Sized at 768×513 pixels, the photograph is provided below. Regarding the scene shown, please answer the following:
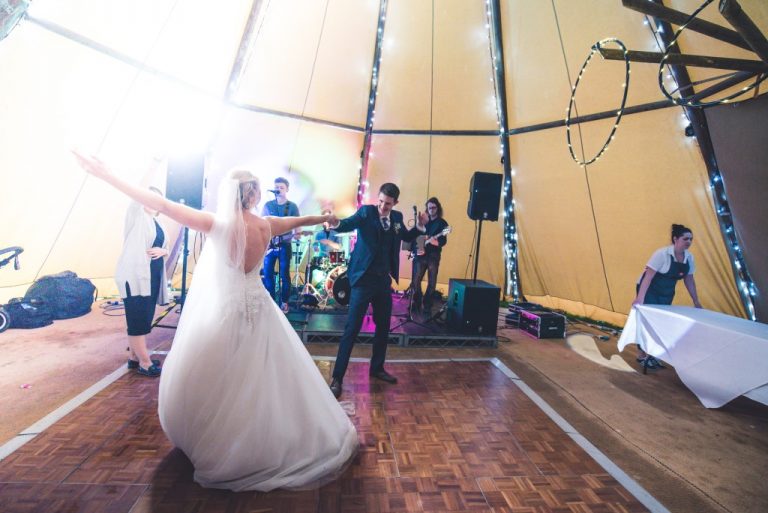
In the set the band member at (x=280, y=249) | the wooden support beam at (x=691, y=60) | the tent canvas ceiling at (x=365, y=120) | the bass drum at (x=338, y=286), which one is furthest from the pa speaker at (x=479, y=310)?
the wooden support beam at (x=691, y=60)

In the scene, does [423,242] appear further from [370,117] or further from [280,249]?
[370,117]

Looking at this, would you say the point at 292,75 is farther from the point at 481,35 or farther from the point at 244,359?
the point at 244,359

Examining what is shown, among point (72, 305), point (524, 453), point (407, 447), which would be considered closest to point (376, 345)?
point (407, 447)

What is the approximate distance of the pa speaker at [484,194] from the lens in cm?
456

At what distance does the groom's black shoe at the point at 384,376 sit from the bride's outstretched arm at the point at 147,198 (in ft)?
6.89

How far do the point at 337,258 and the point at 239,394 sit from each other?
4361mm

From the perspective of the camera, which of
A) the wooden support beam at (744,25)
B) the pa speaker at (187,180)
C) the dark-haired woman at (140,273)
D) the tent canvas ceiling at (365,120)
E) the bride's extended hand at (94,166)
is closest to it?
the bride's extended hand at (94,166)

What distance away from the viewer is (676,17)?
227cm

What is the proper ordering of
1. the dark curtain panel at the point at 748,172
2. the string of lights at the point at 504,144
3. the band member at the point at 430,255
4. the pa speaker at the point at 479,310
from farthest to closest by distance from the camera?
the string of lights at the point at 504,144, the band member at the point at 430,255, the pa speaker at the point at 479,310, the dark curtain panel at the point at 748,172

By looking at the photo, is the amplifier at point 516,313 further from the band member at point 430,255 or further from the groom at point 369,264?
the groom at point 369,264

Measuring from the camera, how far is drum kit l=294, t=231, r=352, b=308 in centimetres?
559

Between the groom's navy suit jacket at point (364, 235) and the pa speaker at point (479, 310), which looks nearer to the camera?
the groom's navy suit jacket at point (364, 235)

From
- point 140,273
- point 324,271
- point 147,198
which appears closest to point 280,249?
point 324,271

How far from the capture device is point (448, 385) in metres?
3.22
